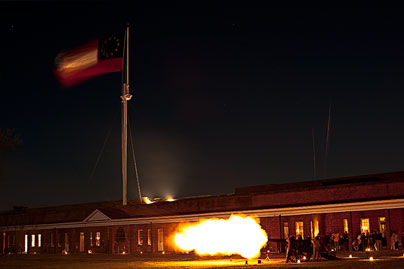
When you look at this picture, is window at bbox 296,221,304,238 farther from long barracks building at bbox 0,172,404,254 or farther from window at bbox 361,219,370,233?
window at bbox 361,219,370,233

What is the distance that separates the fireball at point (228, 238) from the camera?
35031 mm

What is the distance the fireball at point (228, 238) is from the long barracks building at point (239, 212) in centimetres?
274

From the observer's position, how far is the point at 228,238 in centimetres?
3666

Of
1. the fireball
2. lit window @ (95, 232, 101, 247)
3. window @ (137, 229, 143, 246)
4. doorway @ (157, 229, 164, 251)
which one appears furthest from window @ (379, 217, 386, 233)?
lit window @ (95, 232, 101, 247)

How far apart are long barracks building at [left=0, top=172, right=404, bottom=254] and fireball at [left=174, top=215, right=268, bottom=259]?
2742 millimetres

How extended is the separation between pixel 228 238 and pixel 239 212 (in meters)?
7.13

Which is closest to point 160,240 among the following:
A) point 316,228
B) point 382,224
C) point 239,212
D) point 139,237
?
point 139,237

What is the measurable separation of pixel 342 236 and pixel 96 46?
24261 millimetres

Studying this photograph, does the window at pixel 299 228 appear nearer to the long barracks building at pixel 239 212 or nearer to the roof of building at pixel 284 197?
the long barracks building at pixel 239 212

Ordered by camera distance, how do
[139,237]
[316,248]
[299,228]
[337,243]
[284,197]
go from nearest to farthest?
[316,248] → [337,243] → [299,228] → [284,197] → [139,237]

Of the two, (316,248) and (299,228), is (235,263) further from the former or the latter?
(299,228)

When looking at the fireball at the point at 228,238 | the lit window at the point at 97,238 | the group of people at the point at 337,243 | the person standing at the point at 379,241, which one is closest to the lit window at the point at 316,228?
the group of people at the point at 337,243

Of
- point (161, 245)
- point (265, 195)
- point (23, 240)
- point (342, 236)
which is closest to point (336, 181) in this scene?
point (265, 195)

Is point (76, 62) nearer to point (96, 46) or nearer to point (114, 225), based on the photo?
point (96, 46)
